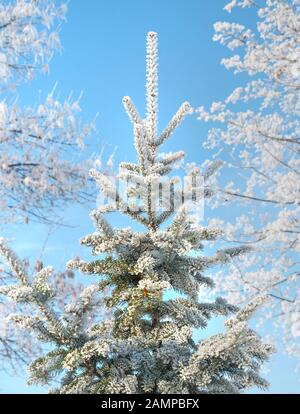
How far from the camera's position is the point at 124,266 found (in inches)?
112

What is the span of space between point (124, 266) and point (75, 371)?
0.61m

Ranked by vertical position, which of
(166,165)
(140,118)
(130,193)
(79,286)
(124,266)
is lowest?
(124,266)

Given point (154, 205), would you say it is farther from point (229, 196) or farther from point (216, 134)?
point (216, 134)

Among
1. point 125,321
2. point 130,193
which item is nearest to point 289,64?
point 130,193

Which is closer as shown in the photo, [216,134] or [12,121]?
[12,121]

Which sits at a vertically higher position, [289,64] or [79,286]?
[289,64]

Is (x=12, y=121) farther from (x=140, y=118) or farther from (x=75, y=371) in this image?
(x=75, y=371)

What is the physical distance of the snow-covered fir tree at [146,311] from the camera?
95.1 inches

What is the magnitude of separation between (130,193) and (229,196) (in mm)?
5141

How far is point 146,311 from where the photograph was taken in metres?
2.93

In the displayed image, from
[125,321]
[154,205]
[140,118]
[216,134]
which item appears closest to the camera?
[125,321]

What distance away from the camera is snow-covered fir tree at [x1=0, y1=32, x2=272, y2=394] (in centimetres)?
242

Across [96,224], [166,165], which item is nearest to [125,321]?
[96,224]
